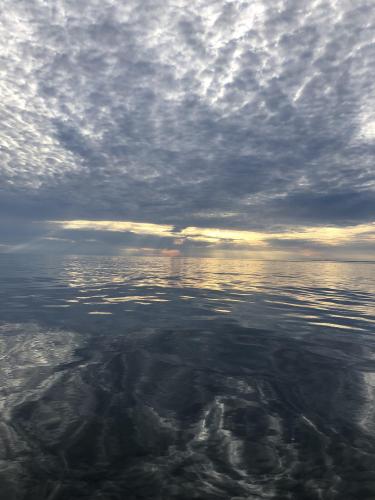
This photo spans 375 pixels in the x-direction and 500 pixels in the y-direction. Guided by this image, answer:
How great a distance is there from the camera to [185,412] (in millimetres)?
7367

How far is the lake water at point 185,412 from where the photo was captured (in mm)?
4996

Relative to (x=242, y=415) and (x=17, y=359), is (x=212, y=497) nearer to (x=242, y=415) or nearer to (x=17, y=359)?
(x=242, y=415)

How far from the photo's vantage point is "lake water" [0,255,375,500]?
16.4 ft

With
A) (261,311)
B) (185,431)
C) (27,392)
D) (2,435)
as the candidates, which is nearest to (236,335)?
(261,311)

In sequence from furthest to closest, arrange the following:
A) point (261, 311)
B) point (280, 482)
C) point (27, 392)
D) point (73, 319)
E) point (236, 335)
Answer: point (261, 311)
point (73, 319)
point (236, 335)
point (27, 392)
point (280, 482)

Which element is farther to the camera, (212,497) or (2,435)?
(2,435)

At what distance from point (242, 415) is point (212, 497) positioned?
2732mm

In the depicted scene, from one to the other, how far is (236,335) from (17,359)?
Result: 971 centimetres

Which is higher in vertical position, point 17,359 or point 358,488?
point 358,488

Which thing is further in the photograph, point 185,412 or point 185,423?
point 185,412

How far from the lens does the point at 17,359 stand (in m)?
10.9

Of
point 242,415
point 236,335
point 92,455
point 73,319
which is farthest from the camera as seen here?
point 73,319

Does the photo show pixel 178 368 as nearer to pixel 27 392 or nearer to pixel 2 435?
pixel 27 392

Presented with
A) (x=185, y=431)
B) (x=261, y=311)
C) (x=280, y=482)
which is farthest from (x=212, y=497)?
(x=261, y=311)
